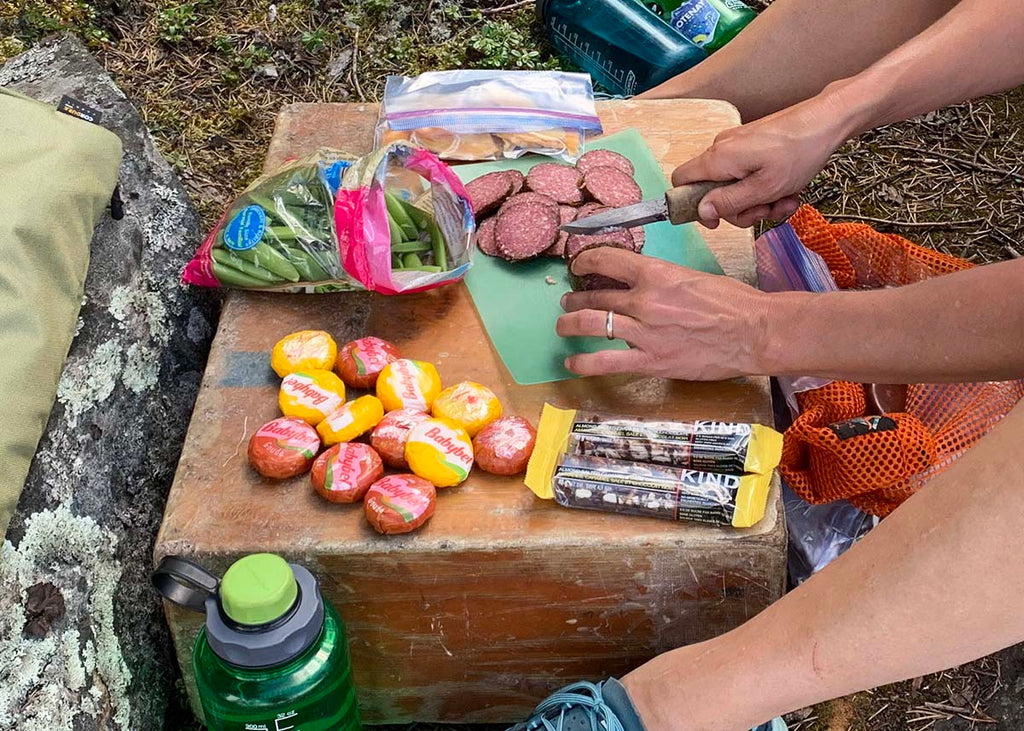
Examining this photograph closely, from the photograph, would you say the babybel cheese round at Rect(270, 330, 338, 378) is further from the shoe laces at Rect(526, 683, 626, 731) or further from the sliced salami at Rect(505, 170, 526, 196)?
the shoe laces at Rect(526, 683, 626, 731)

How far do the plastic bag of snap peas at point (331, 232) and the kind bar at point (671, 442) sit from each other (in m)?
0.41

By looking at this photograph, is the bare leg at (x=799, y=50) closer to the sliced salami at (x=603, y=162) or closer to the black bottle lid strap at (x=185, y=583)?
the sliced salami at (x=603, y=162)

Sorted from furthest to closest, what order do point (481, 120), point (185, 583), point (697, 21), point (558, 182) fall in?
point (697, 21) < point (481, 120) < point (558, 182) < point (185, 583)

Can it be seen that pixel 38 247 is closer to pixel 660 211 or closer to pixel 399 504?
pixel 399 504

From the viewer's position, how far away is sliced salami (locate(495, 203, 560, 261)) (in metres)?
1.98

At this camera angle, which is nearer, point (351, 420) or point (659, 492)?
point (659, 492)

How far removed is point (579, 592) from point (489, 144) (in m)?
1.08

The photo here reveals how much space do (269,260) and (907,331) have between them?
3.69 feet

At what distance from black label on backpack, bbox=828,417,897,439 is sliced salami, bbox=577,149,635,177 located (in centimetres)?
72

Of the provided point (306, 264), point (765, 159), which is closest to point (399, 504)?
point (306, 264)

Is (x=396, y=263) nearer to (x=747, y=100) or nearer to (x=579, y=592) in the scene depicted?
(x=579, y=592)

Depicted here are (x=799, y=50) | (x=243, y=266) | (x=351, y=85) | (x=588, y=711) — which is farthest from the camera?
(x=351, y=85)

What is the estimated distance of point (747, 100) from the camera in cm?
246

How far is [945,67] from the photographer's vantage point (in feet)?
6.22
